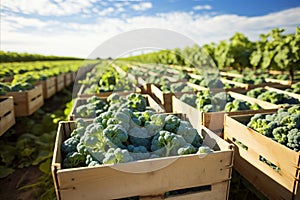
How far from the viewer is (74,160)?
2244mm

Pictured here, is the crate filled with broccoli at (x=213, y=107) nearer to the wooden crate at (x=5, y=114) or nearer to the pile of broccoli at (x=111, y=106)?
the pile of broccoli at (x=111, y=106)

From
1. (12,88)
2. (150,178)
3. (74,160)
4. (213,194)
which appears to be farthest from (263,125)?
(12,88)

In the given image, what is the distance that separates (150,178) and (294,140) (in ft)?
5.79

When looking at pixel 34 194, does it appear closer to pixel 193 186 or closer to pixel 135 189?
pixel 135 189

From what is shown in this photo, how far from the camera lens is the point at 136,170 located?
1.99 metres

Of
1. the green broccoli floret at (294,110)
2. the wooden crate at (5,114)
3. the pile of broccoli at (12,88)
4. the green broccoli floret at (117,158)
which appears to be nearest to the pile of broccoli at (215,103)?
the green broccoli floret at (294,110)

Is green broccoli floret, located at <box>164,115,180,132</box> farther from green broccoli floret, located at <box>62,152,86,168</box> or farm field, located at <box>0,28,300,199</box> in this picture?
green broccoli floret, located at <box>62,152,86,168</box>

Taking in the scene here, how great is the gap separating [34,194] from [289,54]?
9.77m

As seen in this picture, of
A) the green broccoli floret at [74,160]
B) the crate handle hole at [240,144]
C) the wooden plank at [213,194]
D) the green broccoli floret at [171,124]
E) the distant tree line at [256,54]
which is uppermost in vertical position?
the distant tree line at [256,54]

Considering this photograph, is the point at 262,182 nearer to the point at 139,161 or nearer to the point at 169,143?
the point at 169,143

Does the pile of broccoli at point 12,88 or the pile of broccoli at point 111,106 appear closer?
the pile of broccoli at point 111,106

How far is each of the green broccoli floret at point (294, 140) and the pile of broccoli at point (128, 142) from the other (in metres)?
1.04

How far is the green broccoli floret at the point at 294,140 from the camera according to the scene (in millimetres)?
2648

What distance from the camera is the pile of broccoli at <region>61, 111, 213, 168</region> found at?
7.19ft
